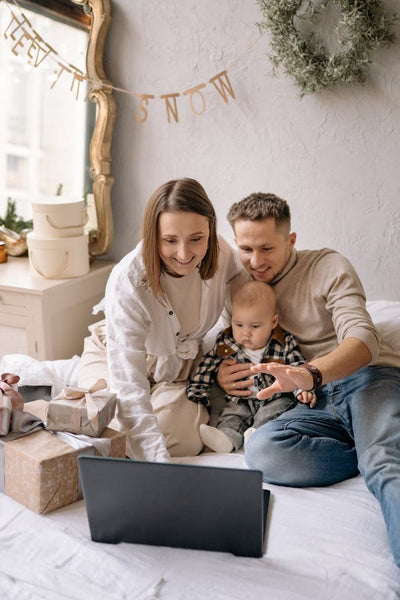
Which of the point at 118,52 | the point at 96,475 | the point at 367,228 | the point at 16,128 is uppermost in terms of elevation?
the point at 118,52

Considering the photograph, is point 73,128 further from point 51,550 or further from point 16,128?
point 51,550

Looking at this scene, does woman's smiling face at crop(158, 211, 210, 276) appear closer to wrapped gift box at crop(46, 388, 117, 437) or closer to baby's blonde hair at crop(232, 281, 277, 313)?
baby's blonde hair at crop(232, 281, 277, 313)

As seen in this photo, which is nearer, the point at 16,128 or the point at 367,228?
the point at 367,228

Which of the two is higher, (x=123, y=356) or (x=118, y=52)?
(x=118, y=52)

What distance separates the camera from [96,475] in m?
1.22

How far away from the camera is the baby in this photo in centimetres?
180

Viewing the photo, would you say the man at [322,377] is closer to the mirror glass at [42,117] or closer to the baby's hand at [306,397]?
the baby's hand at [306,397]

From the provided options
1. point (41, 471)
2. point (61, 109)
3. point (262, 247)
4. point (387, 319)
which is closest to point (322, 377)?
point (262, 247)

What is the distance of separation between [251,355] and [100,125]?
1202mm

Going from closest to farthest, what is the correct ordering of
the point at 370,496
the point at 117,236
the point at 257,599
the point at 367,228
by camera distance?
the point at 257,599
the point at 370,496
the point at 367,228
the point at 117,236

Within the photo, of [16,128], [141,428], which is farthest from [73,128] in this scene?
[141,428]

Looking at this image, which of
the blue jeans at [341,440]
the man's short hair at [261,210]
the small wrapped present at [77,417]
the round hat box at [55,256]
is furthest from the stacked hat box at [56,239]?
the blue jeans at [341,440]

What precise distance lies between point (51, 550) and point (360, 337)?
0.88 m

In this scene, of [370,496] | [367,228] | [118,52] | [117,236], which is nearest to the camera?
[370,496]
